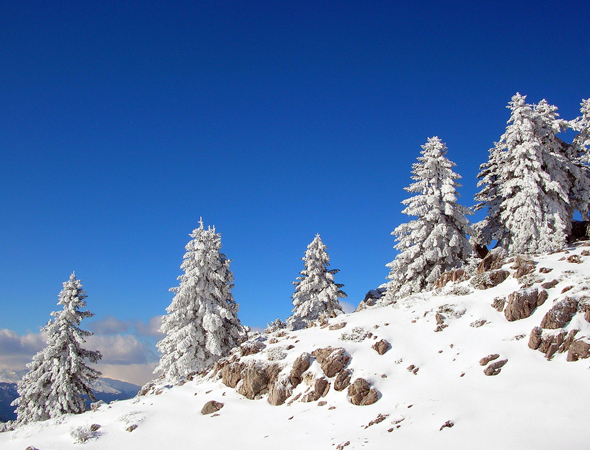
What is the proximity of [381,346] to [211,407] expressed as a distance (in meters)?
8.92

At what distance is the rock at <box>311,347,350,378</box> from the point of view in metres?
17.1

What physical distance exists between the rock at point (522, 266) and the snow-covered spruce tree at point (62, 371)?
2928cm

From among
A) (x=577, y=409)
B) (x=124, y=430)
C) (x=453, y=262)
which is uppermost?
(x=453, y=262)

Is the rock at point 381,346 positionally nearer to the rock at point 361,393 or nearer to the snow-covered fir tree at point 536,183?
the rock at point 361,393

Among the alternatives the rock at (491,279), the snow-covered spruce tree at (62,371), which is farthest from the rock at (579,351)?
the snow-covered spruce tree at (62,371)

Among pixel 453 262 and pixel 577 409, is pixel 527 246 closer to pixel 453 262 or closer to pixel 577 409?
pixel 453 262

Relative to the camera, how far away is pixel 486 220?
3209cm

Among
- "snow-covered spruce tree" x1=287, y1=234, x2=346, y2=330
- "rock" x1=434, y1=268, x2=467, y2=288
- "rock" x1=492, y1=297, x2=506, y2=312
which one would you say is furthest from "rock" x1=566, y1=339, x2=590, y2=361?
"snow-covered spruce tree" x1=287, y1=234, x2=346, y2=330

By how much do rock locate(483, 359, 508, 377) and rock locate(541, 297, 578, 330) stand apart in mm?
2441

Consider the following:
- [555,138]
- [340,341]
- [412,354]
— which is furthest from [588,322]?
[555,138]

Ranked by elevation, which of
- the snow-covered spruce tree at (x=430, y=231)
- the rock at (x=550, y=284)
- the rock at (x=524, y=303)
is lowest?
the rock at (x=524, y=303)

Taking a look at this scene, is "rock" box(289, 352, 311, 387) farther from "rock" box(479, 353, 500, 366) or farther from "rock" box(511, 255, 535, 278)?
"rock" box(511, 255, 535, 278)

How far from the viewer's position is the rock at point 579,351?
41.3ft

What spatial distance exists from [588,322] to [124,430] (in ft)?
67.2
